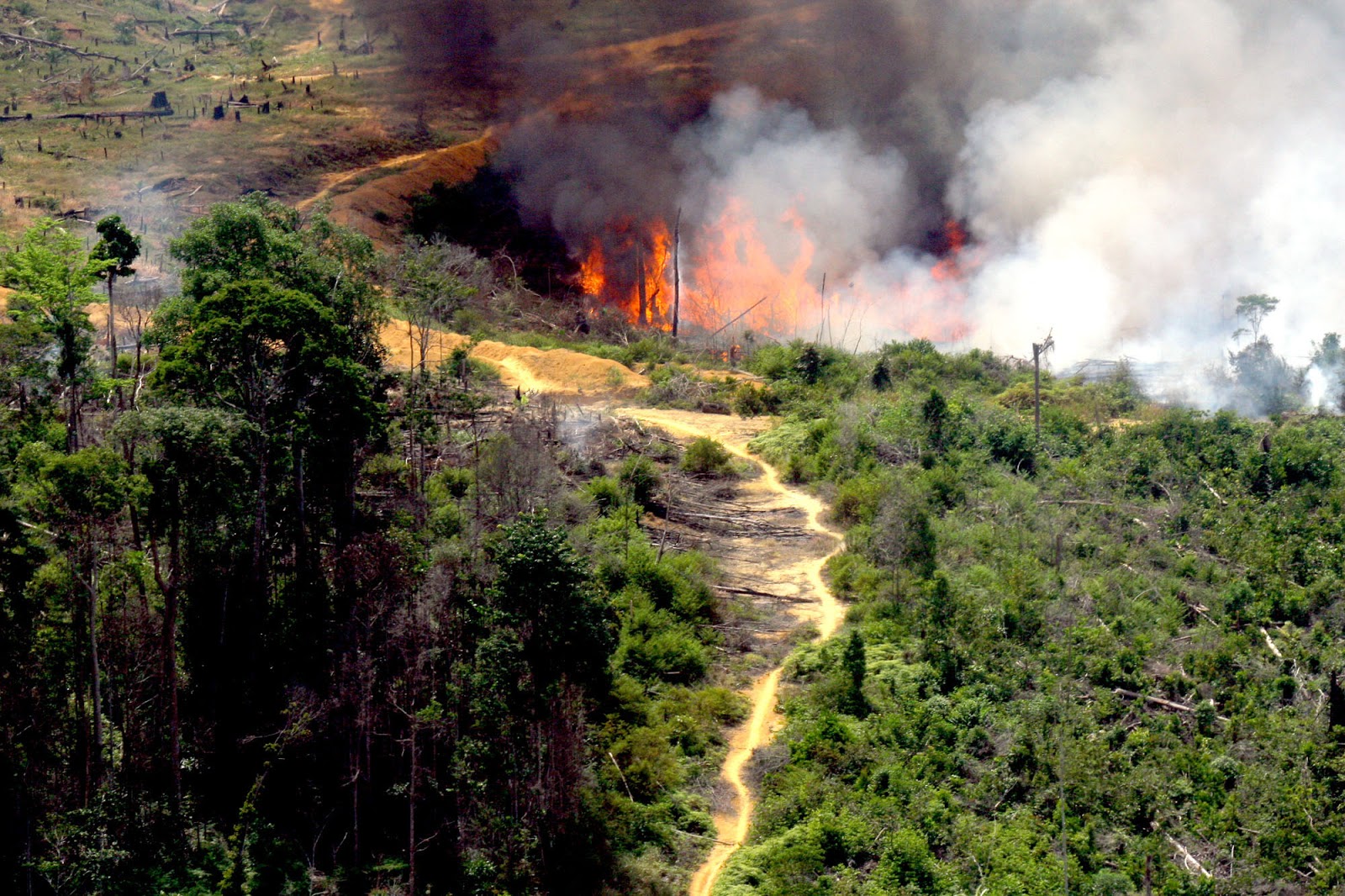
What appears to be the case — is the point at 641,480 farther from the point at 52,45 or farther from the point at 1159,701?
the point at 52,45

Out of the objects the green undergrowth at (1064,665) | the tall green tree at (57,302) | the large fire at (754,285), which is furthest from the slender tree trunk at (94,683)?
the large fire at (754,285)

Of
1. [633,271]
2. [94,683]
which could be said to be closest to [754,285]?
[633,271]

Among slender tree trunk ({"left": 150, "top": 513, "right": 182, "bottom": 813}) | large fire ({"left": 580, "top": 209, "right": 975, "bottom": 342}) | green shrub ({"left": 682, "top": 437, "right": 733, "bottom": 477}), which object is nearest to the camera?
→ slender tree trunk ({"left": 150, "top": 513, "right": 182, "bottom": 813})

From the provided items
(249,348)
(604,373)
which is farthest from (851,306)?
(249,348)

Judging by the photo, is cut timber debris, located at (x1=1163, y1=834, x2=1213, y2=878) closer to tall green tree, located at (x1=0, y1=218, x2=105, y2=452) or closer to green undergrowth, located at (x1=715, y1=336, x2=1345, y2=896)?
green undergrowth, located at (x1=715, y1=336, x2=1345, y2=896)

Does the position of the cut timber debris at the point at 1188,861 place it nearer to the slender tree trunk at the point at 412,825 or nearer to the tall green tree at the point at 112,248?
the slender tree trunk at the point at 412,825

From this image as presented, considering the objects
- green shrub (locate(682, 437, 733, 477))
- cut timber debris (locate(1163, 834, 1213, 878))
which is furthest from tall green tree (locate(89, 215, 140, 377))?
cut timber debris (locate(1163, 834, 1213, 878))
